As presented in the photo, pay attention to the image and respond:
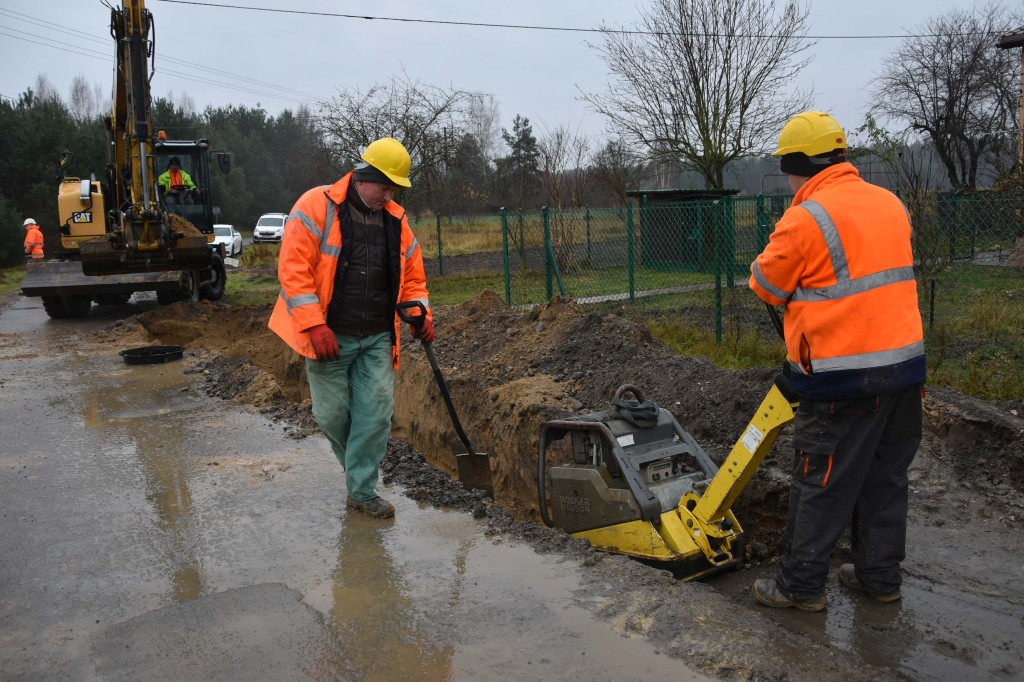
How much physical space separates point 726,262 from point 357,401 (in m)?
7.94

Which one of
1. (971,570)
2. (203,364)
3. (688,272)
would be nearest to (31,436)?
(203,364)

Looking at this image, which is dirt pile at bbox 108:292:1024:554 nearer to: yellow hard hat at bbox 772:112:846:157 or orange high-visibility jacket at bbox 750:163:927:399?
orange high-visibility jacket at bbox 750:163:927:399

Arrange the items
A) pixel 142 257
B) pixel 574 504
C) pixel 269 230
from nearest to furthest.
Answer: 1. pixel 574 504
2. pixel 142 257
3. pixel 269 230

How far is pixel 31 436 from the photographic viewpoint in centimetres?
670

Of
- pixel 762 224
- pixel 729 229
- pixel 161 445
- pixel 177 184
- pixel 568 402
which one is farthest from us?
pixel 177 184

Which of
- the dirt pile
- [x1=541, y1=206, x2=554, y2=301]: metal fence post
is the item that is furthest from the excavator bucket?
[x1=541, y1=206, x2=554, y2=301]: metal fence post

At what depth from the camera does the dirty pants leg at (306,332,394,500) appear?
4793 mm

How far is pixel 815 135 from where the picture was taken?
11.5 feet

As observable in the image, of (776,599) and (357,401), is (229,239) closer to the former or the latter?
(357,401)

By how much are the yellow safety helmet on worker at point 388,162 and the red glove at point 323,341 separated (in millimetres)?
892

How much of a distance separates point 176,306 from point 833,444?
43.2 feet

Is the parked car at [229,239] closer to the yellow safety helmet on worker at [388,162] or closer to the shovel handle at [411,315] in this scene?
the shovel handle at [411,315]

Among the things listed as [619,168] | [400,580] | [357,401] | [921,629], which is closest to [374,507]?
[357,401]

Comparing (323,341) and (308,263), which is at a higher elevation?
(308,263)
